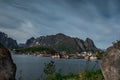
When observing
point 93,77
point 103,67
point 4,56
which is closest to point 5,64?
point 4,56

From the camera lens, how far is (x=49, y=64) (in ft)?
57.6

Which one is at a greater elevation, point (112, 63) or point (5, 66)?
point (112, 63)

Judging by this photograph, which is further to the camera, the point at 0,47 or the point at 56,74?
the point at 56,74

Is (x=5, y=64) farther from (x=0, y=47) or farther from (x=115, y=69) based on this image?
(x=115, y=69)

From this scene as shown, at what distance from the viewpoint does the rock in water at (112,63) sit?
1204cm

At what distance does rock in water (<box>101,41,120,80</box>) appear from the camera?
12.0 metres

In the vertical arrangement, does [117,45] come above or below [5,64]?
above

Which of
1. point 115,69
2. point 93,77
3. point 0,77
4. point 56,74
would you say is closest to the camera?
point 0,77

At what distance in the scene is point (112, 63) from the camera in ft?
40.3

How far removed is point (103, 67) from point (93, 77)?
3.40m

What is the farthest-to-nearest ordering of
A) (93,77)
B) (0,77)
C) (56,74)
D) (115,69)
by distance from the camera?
1. (56,74)
2. (93,77)
3. (115,69)
4. (0,77)

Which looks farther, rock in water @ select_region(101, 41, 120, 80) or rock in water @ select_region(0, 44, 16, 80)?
rock in water @ select_region(101, 41, 120, 80)

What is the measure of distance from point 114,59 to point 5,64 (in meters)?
5.12

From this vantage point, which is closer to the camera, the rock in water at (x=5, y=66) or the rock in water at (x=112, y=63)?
the rock in water at (x=5, y=66)
